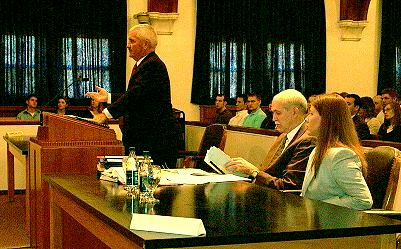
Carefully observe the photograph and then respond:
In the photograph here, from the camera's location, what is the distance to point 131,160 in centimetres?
302

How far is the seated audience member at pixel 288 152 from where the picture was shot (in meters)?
3.75

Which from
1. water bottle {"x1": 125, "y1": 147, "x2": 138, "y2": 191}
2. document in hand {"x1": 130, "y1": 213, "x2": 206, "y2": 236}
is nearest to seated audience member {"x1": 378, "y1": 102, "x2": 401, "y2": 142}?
water bottle {"x1": 125, "y1": 147, "x2": 138, "y2": 191}

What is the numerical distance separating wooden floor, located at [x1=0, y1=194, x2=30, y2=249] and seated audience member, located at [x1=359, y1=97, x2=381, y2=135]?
4.22m

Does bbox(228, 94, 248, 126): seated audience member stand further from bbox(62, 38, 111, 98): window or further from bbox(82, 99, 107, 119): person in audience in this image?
bbox(62, 38, 111, 98): window

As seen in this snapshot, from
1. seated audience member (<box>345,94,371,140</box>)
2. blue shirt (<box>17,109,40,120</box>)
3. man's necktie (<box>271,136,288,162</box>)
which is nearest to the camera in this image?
man's necktie (<box>271,136,288,162</box>)

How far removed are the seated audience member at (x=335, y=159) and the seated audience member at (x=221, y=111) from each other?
22.3 feet

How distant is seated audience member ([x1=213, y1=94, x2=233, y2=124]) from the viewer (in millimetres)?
10181

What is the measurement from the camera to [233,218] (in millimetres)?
2385

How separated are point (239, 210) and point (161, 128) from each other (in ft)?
7.19

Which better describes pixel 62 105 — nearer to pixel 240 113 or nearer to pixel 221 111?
pixel 221 111

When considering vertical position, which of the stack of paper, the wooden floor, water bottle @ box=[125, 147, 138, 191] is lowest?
the wooden floor

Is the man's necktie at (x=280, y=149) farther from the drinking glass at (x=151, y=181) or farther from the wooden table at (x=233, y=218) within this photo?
the drinking glass at (x=151, y=181)

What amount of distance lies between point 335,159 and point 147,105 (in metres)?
1.77

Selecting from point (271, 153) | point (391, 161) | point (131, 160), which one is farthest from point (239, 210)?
point (271, 153)
